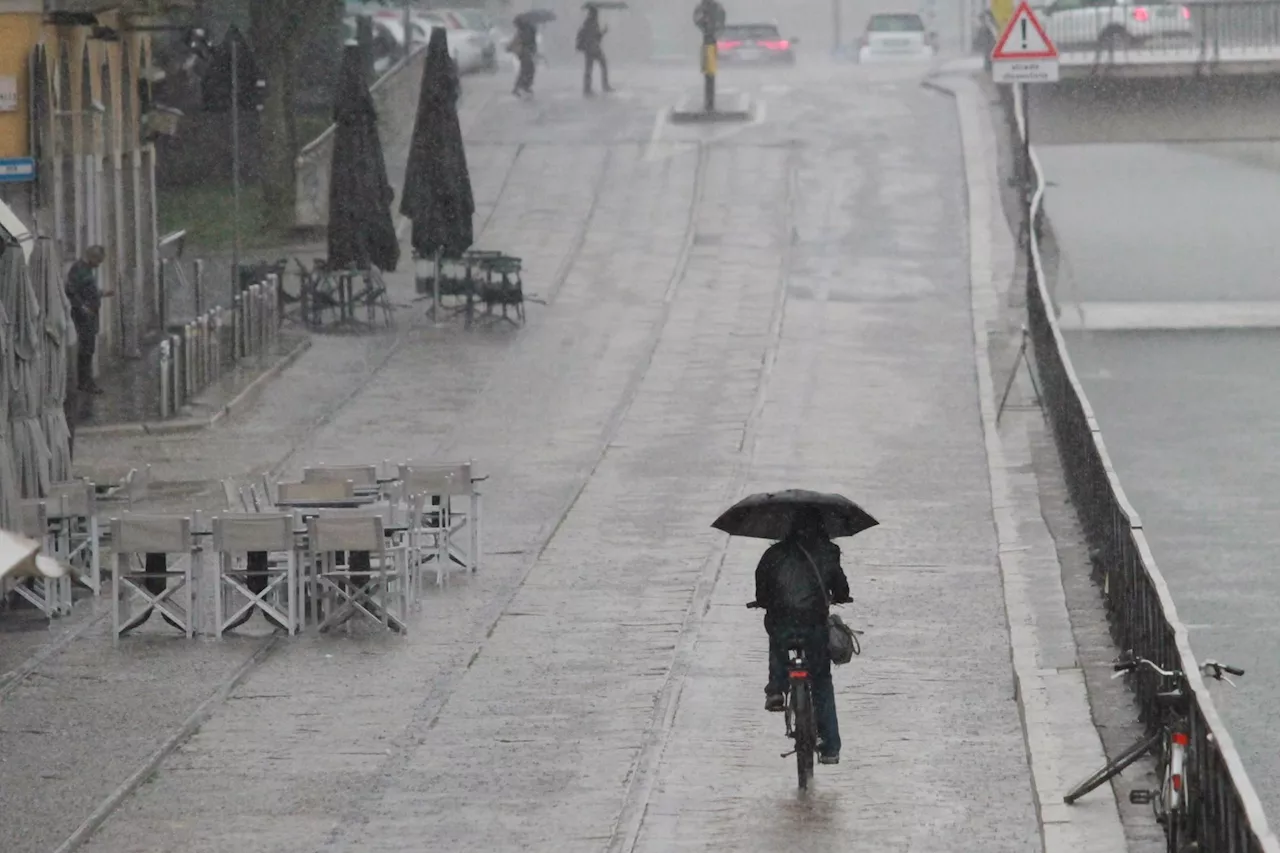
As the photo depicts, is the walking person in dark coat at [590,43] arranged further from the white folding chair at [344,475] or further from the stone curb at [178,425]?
the white folding chair at [344,475]

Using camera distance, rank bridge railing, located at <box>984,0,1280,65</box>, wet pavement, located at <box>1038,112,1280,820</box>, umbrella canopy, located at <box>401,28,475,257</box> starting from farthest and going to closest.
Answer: bridge railing, located at <box>984,0,1280,65</box> → umbrella canopy, located at <box>401,28,475,257</box> → wet pavement, located at <box>1038,112,1280,820</box>

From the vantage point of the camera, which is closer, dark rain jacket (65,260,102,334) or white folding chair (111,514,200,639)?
white folding chair (111,514,200,639)

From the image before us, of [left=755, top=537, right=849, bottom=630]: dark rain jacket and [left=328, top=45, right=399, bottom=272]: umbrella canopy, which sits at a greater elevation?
[left=328, top=45, right=399, bottom=272]: umbrella canopy

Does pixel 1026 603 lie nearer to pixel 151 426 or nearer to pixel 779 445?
pixel 779 445

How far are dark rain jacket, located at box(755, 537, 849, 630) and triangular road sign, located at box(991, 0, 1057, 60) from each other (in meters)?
18.1

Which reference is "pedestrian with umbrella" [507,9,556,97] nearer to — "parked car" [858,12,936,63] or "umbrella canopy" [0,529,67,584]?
"parked car" [858,12,936,63]

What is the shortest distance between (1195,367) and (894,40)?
1135 inches

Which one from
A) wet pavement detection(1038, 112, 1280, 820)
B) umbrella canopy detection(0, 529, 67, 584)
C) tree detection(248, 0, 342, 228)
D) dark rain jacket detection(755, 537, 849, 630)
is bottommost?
wet pavement detection(1038, 112, 1280, 820)

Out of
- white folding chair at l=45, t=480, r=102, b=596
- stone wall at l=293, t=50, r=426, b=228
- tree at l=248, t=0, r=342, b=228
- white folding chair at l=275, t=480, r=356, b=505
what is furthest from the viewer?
tree at l=248, t=0, r=342, b=228

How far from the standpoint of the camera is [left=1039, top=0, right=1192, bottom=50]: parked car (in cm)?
4372

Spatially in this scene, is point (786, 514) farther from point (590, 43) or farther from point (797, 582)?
point (590, 43)

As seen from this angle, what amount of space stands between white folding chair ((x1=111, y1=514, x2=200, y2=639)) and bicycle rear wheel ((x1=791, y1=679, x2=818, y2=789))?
5048mm

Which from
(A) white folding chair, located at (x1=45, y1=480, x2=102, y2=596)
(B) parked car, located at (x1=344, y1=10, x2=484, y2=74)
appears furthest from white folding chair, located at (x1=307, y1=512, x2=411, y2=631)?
(B) parked car, located at (x1=344, y1=10, x2=484, y2=74)

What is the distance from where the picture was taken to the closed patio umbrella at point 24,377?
17609 millimetres
